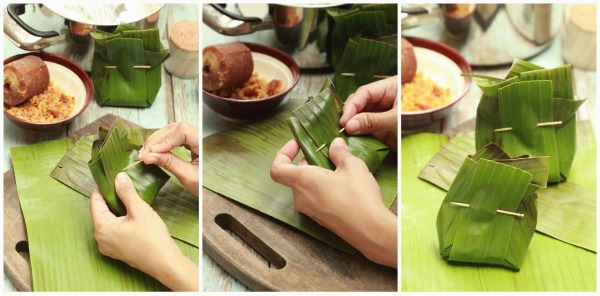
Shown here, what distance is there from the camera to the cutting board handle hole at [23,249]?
1.58 metres

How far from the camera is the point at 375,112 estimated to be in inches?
65.7

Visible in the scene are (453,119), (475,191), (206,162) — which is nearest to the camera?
(475,191)

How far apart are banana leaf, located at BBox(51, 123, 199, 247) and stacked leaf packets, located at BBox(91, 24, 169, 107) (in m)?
0.08

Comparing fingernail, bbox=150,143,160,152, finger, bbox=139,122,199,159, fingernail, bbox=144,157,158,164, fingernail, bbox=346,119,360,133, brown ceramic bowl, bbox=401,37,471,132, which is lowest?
fingernail, bbox=144,157,158,164

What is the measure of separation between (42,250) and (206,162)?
0.36 metres

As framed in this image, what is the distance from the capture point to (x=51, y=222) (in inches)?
62.9

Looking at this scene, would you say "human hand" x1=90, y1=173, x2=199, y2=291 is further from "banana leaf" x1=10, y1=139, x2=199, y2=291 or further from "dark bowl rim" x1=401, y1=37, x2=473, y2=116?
"dark bowl rim" x1=401, y1=37, x2=473, y2=116

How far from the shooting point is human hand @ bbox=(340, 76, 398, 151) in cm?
164

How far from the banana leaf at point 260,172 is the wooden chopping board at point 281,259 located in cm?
2

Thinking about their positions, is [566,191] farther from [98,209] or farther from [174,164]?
[98,209]

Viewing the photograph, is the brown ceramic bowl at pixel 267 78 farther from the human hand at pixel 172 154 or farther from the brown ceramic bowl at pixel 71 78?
the brown ceramic bowl at pixel 71 78

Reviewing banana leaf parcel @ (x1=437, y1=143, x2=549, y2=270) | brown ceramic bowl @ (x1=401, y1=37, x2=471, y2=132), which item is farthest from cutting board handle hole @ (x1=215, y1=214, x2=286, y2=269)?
brown ceramic bowl @ (x1=401, y1=37, x2=471, y2=132)
